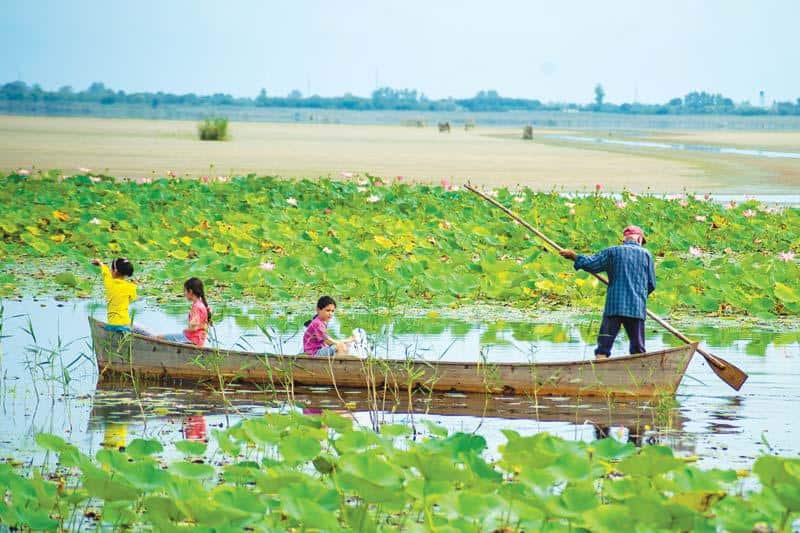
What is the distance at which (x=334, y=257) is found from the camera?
12.7 metres

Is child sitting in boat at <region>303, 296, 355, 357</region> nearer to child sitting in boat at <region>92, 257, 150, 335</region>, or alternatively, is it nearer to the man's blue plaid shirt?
child sitting in boat at <region>92, 257, 150, 335</region>

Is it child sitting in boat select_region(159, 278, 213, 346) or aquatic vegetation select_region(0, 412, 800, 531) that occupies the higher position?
aquatic vegetation select_region(0, 412, 800, 531)

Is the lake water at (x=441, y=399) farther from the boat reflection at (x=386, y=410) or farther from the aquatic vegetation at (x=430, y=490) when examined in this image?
the aquatic vegetation at (x=430, y=490)

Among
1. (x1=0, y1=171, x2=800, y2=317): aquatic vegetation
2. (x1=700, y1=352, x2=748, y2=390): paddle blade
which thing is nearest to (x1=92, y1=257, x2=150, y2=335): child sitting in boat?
(x1=0, y1=171, x2=800, y2=317): aquatic vegetation

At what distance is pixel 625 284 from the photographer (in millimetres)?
8289

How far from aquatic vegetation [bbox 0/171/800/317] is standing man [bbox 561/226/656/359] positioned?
2.52 metres

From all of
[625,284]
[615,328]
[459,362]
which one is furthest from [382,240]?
[459,362]

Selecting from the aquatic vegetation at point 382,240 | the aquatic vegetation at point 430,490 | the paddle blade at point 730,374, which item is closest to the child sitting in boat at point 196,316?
the aquatic vegetation at point 382,240

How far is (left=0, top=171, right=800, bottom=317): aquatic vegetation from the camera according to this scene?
11.8 metres

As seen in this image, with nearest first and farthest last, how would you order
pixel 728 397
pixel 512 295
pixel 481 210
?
pixel 728 397
pixel 512 295
pixel 481 210

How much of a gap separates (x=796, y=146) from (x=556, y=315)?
4850cm

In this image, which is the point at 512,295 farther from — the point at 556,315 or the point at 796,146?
the point at 796,146

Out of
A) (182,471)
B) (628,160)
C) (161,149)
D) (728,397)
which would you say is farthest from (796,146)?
(182,471)

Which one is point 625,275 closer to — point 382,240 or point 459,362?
point 459,362
